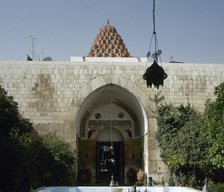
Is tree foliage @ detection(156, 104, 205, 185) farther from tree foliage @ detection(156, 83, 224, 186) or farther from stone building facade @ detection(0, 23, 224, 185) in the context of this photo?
stone building facade @ detection(0, 23, 224, 185)

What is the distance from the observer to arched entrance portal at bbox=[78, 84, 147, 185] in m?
17.2

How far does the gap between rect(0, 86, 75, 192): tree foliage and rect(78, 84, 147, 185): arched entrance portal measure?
2310 mm

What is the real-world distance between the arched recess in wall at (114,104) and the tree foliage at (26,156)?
1.88 meters

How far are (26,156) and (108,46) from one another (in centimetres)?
897

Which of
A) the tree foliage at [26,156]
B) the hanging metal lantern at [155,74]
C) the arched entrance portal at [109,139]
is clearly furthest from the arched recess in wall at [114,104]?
the hanging metal lantern at [155,74]

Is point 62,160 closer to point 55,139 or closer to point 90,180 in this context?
point 55,139

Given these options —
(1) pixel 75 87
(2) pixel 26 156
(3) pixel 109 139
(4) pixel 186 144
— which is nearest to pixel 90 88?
(1) pixel 75 87

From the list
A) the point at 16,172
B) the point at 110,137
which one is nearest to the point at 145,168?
Answer: the point at 110,137

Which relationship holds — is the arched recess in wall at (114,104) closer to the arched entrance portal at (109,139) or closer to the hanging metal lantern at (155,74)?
the arched entrance portal at (109,139)

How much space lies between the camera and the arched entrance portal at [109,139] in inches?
677

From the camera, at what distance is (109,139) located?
1784cm

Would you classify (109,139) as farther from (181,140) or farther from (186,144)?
(186,144)

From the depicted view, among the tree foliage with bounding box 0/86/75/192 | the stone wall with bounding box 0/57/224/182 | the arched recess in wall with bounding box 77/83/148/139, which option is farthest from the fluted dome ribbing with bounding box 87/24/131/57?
the tree foliage with bounding box 0/86/75/192

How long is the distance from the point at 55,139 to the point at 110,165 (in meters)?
3.52
